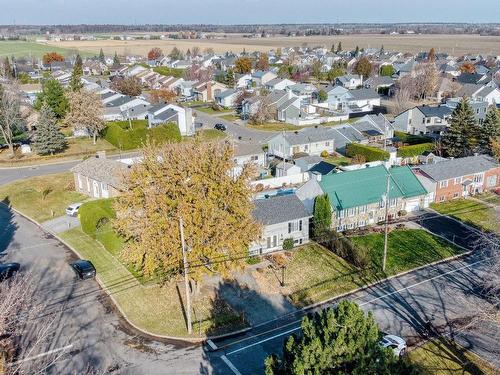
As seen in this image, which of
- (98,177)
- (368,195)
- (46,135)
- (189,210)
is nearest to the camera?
(189,210)

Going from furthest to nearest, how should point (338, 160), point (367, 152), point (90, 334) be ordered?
point (338, 160), point (367, 152), point (90, 334)

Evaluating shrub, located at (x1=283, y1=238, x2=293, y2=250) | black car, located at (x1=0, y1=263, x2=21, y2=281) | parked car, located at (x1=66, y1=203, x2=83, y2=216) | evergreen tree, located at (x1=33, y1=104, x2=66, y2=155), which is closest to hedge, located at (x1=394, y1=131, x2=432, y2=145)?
shrub, located at (x1=283, y1=238, x2=293, y2=250)

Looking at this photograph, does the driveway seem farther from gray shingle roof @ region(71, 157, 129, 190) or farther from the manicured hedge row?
gray shingle roof @ region(71, 157, 129, 190)

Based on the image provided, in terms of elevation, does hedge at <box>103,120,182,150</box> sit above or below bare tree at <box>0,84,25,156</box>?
below

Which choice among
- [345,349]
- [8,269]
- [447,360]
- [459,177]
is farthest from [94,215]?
[459,177]

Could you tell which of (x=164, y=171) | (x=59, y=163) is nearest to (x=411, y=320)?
(x=164, y=171)

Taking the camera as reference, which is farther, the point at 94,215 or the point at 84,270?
the point at 94,215

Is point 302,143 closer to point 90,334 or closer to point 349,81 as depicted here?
point 90,334
